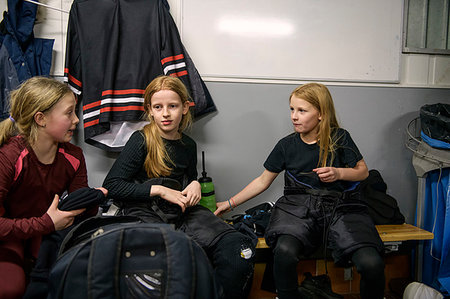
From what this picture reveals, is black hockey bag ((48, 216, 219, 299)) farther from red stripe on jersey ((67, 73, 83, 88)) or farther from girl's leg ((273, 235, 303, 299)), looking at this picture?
red stripe on jersey ((67, 73, 83, 88))

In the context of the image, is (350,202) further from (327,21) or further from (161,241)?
(327,21)

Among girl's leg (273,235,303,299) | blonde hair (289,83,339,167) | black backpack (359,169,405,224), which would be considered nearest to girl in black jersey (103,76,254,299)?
girl's leg (273,235,303,299)

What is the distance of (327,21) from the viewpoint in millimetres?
2055

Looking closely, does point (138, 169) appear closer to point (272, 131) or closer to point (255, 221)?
point (255, 221)

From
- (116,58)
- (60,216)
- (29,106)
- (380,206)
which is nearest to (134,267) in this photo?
(60,216)

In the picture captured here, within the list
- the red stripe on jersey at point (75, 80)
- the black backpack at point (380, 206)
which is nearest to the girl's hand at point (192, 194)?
the red stripe on jersey at point (75, 80)

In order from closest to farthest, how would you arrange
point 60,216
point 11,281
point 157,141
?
1. point 11,281
2. point 60,216
3. point 157,141

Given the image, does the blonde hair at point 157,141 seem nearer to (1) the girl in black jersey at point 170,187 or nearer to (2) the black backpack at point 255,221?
(1) the girl in black jersey at point 170,187

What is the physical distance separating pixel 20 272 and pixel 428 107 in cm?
218

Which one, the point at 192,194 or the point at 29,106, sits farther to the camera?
the point at 192,194

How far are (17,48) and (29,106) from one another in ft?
1.91

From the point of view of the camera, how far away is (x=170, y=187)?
1.51 metres

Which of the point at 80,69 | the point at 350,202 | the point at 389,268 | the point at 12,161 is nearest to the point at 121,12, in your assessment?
the point at 80,69

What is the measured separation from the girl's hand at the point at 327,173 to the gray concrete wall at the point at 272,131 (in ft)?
2.00
